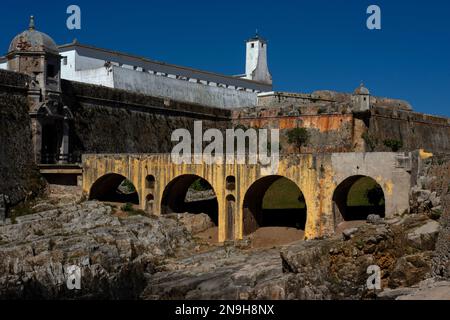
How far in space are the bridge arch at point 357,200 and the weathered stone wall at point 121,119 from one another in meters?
12.9

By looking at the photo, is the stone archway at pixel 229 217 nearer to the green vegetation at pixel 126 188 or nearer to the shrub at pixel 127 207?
the shrub at pixel 127 207

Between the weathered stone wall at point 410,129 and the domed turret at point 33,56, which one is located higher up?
the domed turret at point 33,56

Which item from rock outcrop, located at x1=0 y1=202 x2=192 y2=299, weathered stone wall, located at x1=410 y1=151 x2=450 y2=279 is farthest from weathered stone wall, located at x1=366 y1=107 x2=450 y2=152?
rock outcrop, located at x1=0 y1=202 x2=192 y2=299

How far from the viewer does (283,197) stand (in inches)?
1473

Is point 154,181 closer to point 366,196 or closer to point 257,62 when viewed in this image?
point 366,196

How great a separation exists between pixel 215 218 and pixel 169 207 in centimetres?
249

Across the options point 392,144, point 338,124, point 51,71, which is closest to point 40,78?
point 51,71

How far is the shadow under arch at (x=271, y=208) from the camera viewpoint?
98.8ft

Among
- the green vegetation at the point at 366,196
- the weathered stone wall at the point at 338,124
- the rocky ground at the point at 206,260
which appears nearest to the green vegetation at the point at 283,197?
the green vegetation at the point at 366,196

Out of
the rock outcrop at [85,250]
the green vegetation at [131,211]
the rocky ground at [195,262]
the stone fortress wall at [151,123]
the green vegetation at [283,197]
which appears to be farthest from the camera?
the green vegetation at [283,197]

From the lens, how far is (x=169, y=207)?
32969 mm

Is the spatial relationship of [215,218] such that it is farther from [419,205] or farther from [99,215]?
[419,205]

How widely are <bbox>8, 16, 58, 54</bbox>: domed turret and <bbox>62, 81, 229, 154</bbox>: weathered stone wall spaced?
9.46 feet
